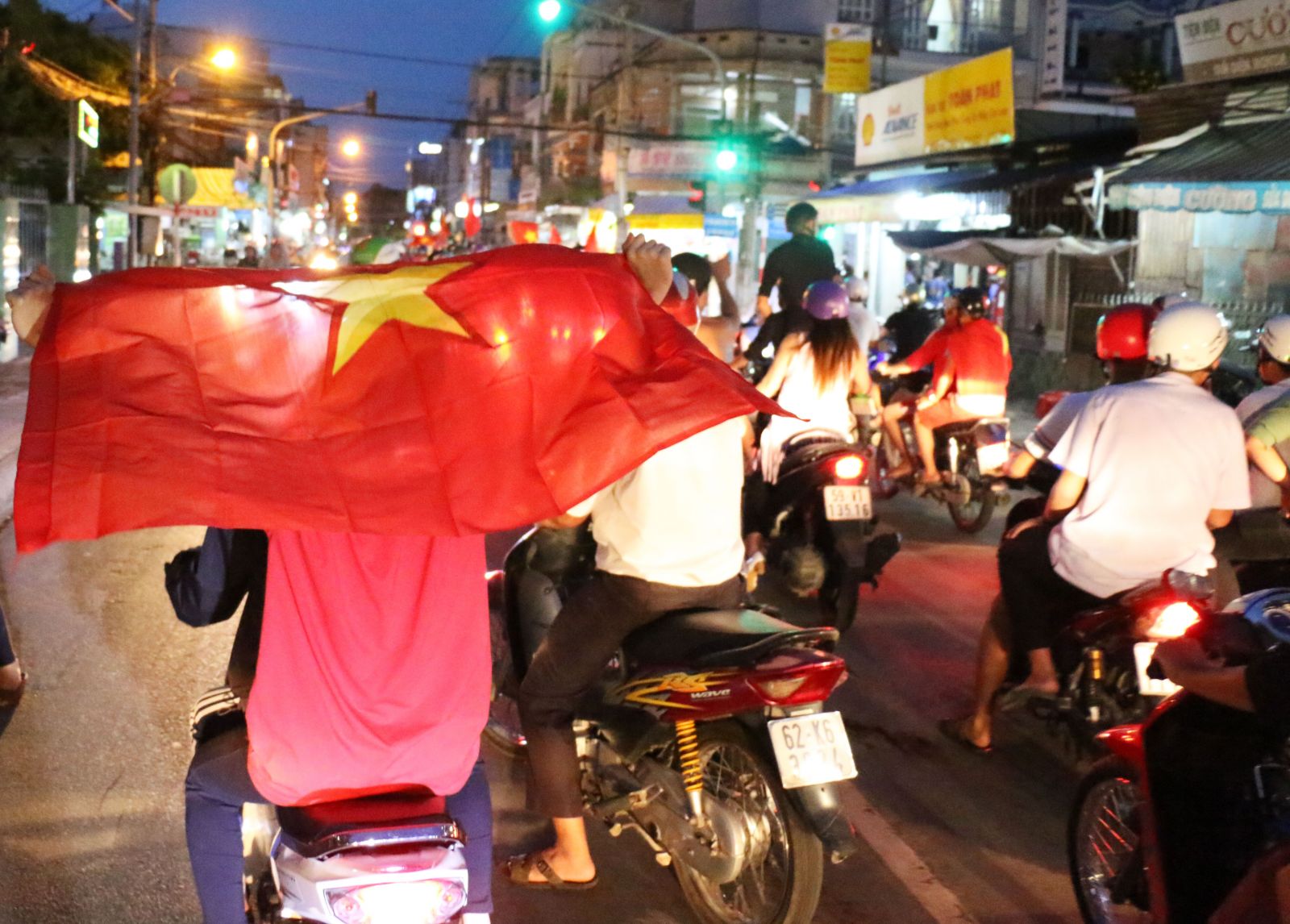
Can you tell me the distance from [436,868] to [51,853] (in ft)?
8.04

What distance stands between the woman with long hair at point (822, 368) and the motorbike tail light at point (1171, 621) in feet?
9.15

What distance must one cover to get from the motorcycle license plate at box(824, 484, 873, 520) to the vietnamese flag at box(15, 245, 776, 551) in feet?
14.5

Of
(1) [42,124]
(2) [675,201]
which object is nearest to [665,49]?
(2) [675,201]

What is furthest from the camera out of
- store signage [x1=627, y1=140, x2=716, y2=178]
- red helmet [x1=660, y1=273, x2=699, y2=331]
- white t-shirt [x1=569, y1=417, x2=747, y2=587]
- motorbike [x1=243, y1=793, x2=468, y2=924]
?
store signage [x1=627, y1=140, x2=716, y2=178]

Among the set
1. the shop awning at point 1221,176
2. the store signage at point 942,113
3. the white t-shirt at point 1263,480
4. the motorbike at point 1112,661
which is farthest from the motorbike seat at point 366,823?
the store signage at point 942,113

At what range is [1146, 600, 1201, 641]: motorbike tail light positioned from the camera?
190 inches

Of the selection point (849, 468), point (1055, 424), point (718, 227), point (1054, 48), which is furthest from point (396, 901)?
point (718, 227)

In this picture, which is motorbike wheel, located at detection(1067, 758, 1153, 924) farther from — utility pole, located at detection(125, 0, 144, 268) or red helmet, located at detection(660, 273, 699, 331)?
utility pole, located at detection(125, 0, 144, 268)

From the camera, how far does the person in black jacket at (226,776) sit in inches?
125

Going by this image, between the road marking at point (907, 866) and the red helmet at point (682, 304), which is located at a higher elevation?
the red helmet at point (682, 304)

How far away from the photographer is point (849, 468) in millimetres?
7453

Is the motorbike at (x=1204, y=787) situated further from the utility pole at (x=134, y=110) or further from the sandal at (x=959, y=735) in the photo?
the utility pole at (x=134, y=110)

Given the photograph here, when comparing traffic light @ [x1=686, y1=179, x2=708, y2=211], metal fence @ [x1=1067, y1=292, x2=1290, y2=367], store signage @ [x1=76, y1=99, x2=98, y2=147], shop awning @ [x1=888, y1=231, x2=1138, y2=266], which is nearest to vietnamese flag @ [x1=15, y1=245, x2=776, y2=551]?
metal fence @ [x1=1067, y1=292, x2=1290, y2=367]

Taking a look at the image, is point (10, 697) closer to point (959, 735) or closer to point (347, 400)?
point (959, 735)
